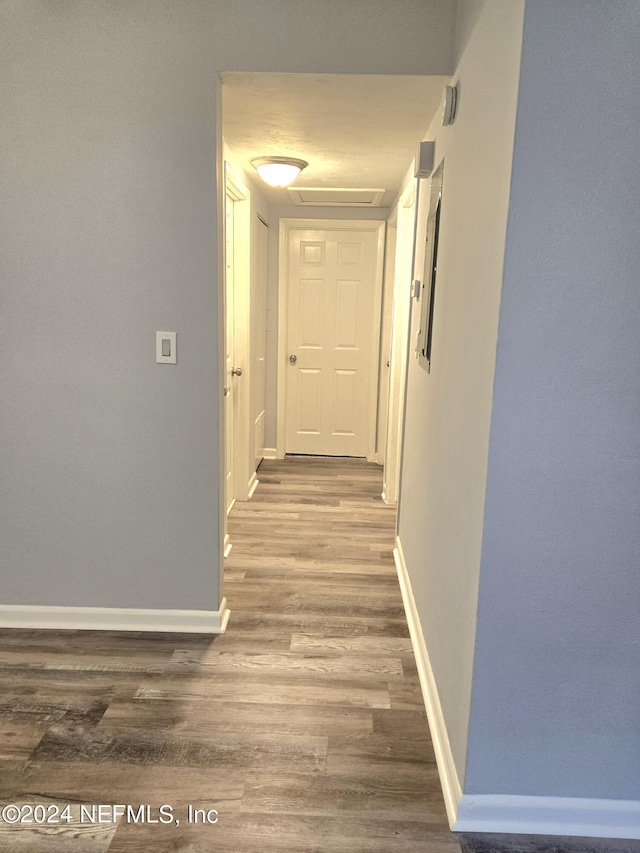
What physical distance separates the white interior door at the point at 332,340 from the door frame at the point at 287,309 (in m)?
0.01

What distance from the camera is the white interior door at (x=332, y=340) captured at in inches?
207

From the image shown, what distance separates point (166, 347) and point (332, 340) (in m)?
3.17

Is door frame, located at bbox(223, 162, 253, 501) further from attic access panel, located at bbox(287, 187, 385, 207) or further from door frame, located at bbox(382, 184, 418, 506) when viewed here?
door frame, located at bbox(382, 184, 418, 506)

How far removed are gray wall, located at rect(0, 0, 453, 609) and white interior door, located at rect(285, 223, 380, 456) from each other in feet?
10.1

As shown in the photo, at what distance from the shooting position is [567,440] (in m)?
1.39

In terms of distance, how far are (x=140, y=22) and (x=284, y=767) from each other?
2539 millimetres

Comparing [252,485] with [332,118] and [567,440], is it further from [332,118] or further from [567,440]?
[567,440]

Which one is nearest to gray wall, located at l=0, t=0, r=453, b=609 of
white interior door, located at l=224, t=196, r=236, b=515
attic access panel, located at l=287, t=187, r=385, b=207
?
white interior door, located at l=224, t=196, r=236, b=515

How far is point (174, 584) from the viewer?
8.27 ft

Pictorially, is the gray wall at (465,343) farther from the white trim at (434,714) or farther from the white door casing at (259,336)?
the white door casing at (259,336)

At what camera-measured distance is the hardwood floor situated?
5.11ft

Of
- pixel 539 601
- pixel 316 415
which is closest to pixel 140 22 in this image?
pixel 539 601

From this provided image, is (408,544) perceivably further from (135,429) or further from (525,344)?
(525,344)
